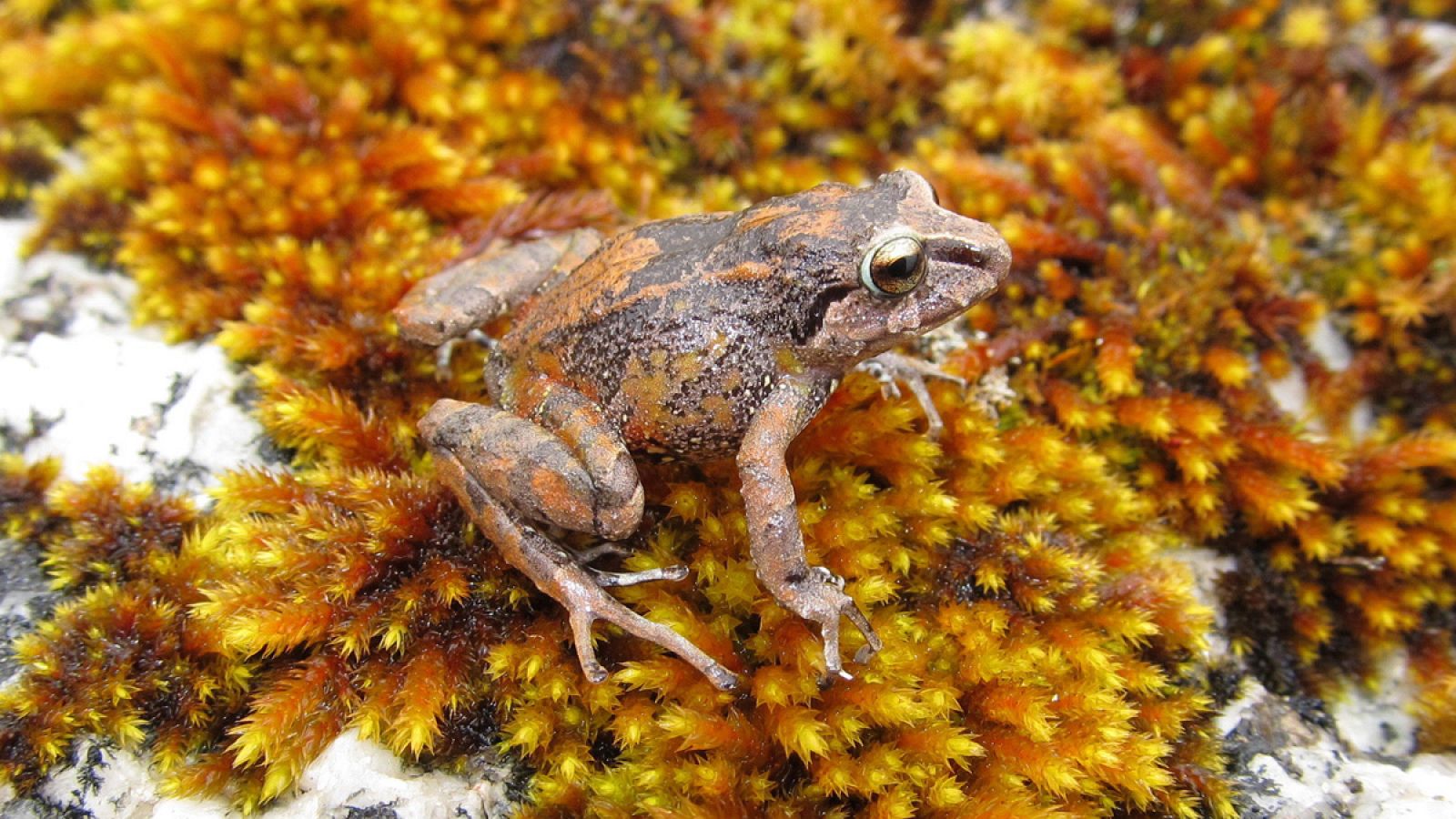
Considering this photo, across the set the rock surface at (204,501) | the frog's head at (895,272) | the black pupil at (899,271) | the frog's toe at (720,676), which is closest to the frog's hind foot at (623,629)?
the frog's toe at (720,676)

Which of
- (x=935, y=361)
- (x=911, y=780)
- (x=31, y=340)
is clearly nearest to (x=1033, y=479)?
(x=935, y=361)

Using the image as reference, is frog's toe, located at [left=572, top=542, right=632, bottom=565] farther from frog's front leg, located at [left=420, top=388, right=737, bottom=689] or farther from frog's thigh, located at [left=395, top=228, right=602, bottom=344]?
frog's thigh, located at [left=395, top=228, right=602, bottom=344]

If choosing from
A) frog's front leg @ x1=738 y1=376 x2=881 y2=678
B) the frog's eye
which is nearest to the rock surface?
frog's front leg @ x1=738 y1=376 x2=881 y2=678

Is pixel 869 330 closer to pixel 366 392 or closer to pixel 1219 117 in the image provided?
pixel 366 392

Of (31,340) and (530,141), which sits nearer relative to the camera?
(31,340)

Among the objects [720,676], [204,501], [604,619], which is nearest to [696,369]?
[604,619]

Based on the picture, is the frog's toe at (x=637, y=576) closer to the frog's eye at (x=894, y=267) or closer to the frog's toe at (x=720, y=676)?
the frog's toe at (x=720, y=676)

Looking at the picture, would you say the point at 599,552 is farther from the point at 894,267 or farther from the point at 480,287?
the point at 894,267

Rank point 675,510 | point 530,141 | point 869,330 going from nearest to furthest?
point 869,330, point 675,510, point 530,141
